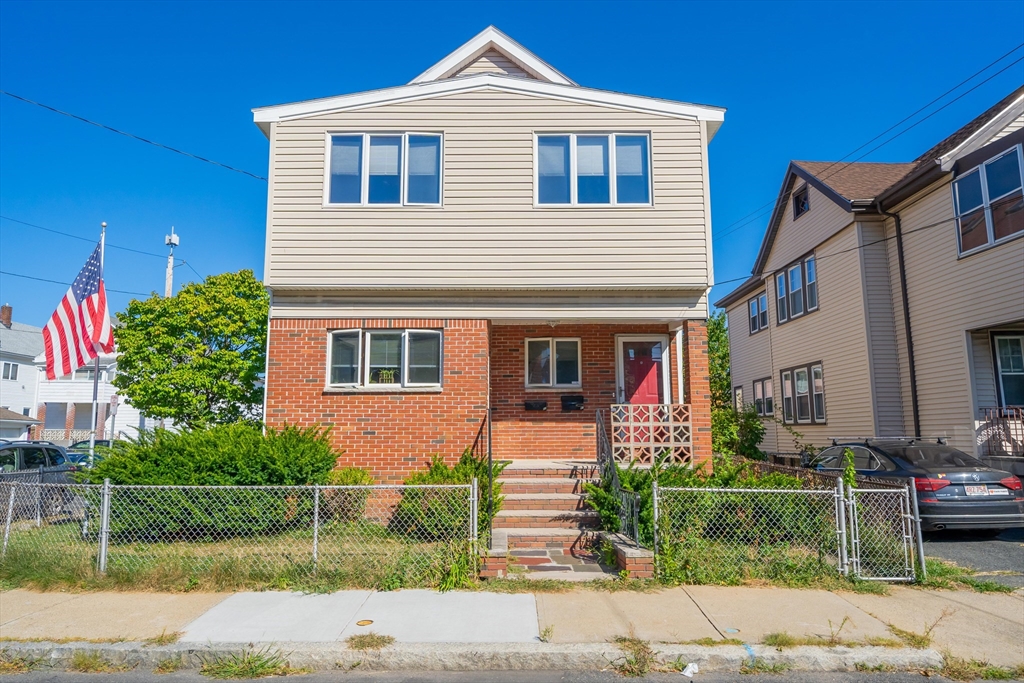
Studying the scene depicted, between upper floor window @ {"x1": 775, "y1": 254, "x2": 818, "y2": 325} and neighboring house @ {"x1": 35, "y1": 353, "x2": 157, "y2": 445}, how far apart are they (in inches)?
1294

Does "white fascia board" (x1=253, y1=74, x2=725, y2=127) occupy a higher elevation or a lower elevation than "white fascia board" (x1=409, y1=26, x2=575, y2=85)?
lower

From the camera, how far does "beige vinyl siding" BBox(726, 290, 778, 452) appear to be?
2389 cm

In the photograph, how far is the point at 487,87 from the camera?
39.0 ft

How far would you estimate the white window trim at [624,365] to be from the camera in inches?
486

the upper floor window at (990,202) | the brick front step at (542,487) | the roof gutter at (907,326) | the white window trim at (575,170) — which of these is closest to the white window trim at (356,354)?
the brick front step at (542,487)

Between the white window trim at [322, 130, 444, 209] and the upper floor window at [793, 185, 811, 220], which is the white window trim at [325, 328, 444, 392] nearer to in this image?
the white window trim at [322, 130, 444, 209]

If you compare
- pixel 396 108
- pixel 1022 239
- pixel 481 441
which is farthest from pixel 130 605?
pixel 1022 239

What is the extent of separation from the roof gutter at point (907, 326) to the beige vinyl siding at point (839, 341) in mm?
943

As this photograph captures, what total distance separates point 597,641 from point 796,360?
18.3 m

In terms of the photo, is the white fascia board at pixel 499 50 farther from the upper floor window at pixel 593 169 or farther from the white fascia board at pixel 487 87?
the upper floor window at pixel 593 169

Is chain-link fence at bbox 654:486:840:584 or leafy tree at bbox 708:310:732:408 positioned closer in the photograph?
chain-link fence at bbox 654:486:840:584

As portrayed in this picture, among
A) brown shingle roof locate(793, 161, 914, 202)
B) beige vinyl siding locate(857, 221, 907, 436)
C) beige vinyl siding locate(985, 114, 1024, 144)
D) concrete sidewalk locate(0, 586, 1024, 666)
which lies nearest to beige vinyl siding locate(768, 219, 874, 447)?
beige vinyl siding locate(857, 221, 907, 436)

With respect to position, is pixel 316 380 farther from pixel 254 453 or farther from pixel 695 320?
pixel 695 320

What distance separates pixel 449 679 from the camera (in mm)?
5301
